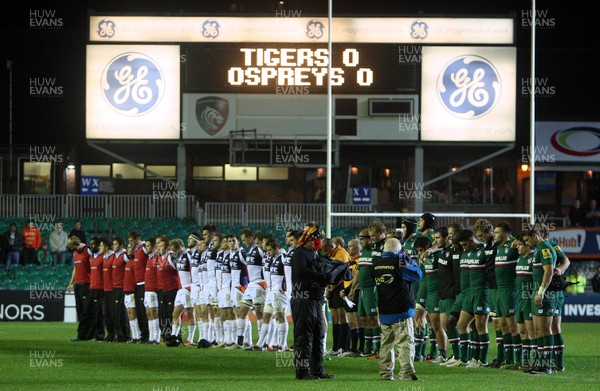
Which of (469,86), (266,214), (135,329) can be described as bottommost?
(135,329)

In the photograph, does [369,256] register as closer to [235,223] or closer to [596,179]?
[235,223]

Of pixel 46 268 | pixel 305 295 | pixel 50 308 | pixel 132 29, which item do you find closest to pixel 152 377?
pixel 305 295

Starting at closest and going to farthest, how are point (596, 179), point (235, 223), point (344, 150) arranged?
1. point (235, 223)
2. point (344, 150)
3. point (596, 179)

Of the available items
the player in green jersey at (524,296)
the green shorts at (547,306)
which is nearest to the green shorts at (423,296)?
the player in green jersey at (524,296)

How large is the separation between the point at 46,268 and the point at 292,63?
30.0 ft

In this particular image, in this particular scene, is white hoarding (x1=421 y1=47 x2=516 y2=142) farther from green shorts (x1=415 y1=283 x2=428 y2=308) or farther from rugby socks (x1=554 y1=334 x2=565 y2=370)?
rugby socks (x1=554 y1=334 x2=565 y2=370)

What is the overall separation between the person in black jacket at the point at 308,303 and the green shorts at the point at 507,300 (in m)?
3.11

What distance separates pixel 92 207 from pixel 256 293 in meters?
17.0

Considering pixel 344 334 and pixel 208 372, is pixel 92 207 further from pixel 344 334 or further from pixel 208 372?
pixel 208 372

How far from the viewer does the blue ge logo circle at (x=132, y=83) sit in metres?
31.9

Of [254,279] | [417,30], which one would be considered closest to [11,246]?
[417,30]

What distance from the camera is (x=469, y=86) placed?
1254 inches

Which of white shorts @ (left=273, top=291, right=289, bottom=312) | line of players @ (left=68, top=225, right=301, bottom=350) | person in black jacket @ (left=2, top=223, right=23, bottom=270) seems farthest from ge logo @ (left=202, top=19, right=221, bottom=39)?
white shorts @ (left=273, top=291, right=289, bottom=312)

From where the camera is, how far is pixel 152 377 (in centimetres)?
1458
